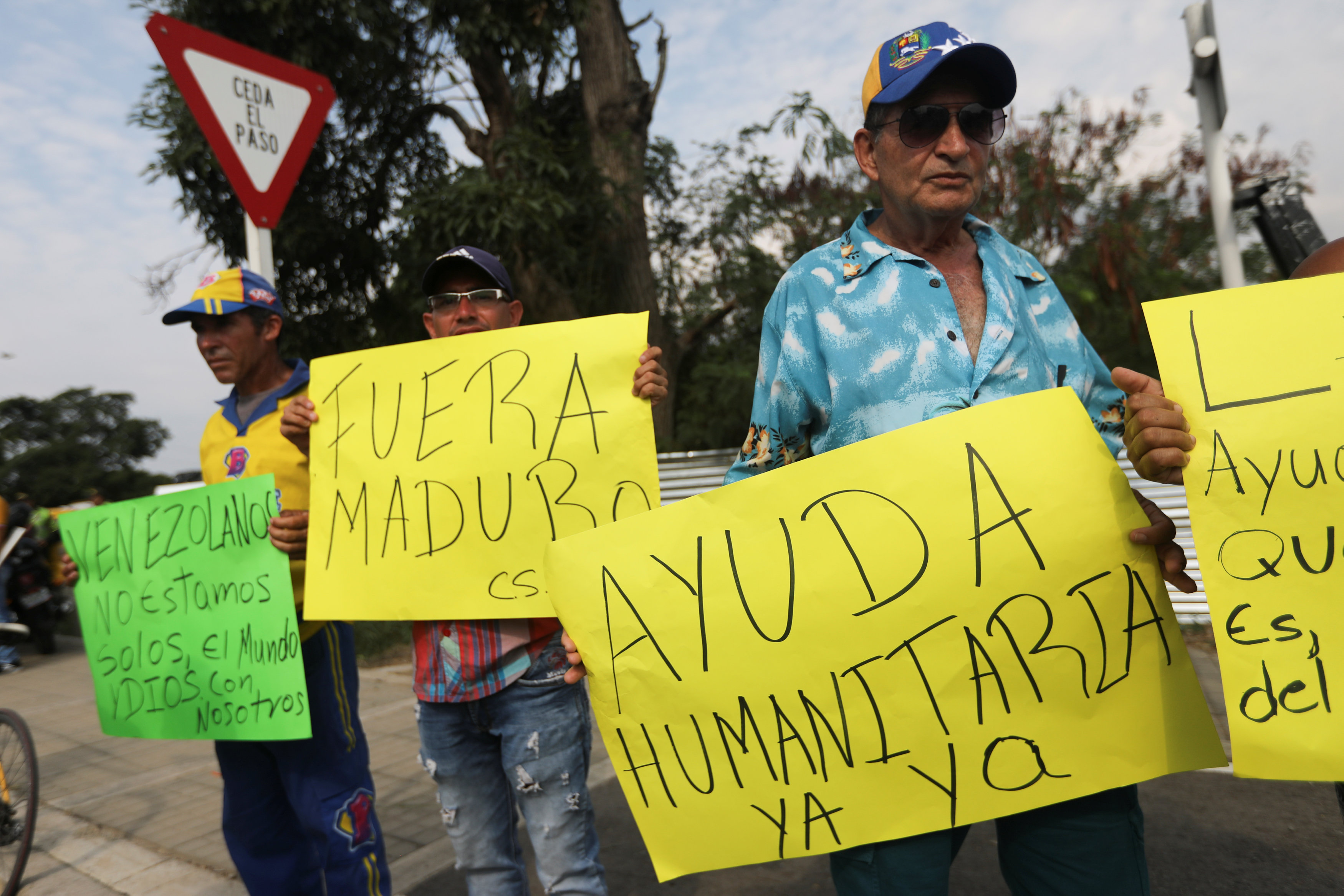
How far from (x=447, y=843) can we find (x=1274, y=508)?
137 inches

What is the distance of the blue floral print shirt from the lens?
1.44 meters

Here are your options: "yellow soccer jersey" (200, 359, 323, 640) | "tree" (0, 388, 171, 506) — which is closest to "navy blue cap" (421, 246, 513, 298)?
"yellow soccer jersey" (200, 359, 323, 640)

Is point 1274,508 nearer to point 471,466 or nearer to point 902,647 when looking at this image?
point 902,647

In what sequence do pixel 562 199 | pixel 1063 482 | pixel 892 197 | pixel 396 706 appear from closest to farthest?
pixel 1063 482, pixel 892 197, pixel 396 706, pixel 562 199

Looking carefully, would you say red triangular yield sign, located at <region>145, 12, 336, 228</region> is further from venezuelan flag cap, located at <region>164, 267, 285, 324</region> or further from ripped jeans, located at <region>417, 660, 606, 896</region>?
ripped jeans, located at <region>417, 660, 606, 896</region>

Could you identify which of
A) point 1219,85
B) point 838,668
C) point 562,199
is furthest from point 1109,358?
point 838,668

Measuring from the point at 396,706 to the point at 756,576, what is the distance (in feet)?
17.2

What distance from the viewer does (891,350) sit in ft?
4.75

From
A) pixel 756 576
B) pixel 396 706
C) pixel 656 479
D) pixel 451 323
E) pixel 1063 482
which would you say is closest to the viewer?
pixel 1063 482

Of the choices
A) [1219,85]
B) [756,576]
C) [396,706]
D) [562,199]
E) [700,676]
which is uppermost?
[562,199]

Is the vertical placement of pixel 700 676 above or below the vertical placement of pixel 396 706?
above

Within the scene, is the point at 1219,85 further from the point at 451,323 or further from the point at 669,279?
the point at 669,279

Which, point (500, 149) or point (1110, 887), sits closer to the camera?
point (1110, 887)

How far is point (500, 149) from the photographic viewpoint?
296 inches
